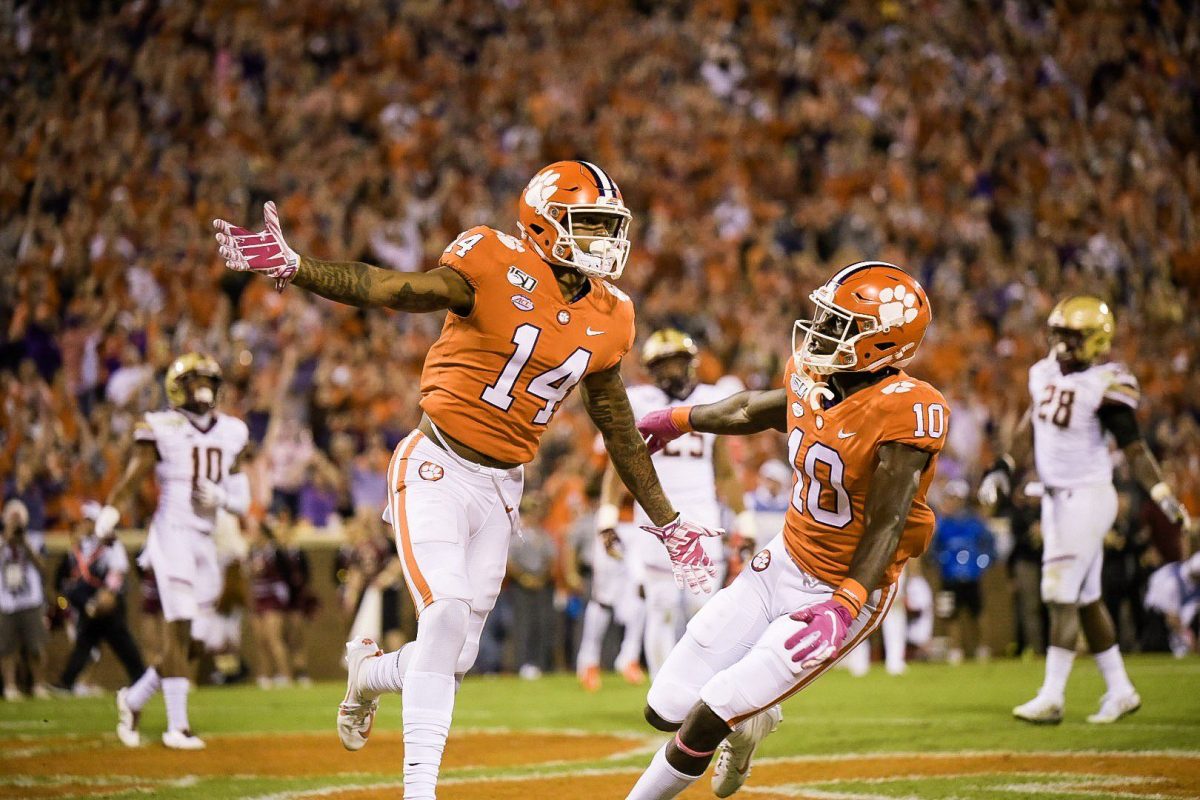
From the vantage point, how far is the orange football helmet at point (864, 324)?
473 centimetres

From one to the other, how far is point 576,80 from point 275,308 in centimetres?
591

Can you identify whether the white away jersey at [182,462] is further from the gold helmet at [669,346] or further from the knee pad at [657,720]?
the knee pad at [657,720]

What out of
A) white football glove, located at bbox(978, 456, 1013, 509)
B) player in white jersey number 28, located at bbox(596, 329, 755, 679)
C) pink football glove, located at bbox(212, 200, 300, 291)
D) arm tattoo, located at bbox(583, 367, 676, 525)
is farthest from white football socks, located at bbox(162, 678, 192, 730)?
white football glove, located at bbox(978, 456, 1013, 509)

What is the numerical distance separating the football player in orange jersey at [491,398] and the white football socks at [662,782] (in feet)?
2.21

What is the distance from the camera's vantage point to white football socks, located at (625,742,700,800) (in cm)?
447

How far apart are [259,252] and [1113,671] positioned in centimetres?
560

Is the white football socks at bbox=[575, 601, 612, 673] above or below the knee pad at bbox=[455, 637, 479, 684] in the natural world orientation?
below

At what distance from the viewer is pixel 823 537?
4.89m

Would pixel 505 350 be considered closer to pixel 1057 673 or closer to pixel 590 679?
pixel 1057 673

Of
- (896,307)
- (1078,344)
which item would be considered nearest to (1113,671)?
(1078,344)

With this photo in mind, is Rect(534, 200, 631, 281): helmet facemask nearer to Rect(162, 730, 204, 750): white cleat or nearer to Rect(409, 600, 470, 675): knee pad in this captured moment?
Rect(409, 600, 470, 675): knee pad

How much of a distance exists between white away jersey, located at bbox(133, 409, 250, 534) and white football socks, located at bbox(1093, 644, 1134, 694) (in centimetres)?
507

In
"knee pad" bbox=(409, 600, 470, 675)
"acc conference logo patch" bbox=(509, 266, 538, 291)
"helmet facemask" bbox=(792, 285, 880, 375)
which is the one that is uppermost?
"acc conference logo patch" bbox=(509, 266, 538, 291)

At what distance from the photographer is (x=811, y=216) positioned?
56.7 ft
